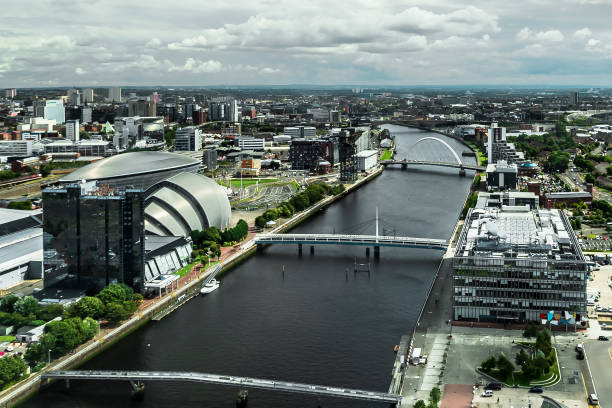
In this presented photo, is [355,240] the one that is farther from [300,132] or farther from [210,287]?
[300,132]

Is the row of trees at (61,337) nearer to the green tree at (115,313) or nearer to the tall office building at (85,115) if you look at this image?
the green tree at (115,313)

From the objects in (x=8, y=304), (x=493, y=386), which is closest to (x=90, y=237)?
(x=8, y=304)

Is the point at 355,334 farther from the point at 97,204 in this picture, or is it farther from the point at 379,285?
the point at 97,204

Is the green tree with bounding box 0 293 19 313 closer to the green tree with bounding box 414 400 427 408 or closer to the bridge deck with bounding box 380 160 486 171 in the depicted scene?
the green tree with bounding box 414 400 427 408

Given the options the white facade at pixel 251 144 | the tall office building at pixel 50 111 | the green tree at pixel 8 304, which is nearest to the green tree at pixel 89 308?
the green tree at pixel 8 304

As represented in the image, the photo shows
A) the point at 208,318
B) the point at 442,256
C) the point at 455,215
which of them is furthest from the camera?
the point at 455,215

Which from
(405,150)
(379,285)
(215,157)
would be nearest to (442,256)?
(379,285)

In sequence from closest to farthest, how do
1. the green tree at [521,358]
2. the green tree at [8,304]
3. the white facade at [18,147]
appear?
the green tree at [521,358] → the green tree at [8,304] → the white facade at [18,147]
